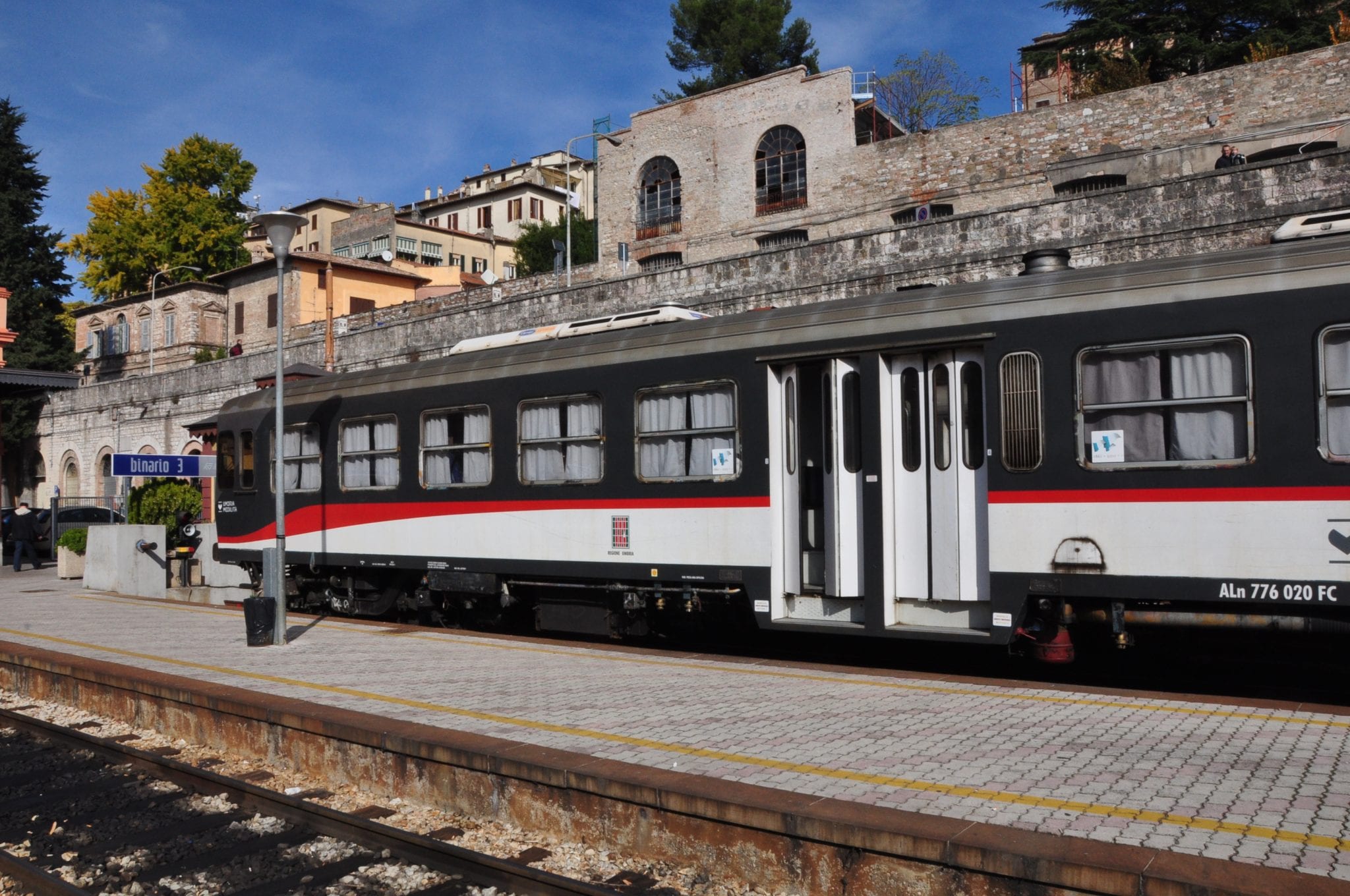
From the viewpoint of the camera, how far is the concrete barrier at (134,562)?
20.3 meters

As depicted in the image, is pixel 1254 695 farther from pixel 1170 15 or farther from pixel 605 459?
pixel 1170 15

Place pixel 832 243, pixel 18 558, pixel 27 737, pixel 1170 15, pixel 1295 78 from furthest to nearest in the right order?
pixel 1170 15, pixel 1295 78, pixel 18 558, pixel 832 243, pixel 27 737

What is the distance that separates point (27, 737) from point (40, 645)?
332 cm

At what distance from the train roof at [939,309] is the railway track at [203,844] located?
222 inches

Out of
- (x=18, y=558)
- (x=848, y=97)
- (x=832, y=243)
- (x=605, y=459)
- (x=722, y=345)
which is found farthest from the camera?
(x=848, y=97)

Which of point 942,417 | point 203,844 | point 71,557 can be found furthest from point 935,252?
point 71,557

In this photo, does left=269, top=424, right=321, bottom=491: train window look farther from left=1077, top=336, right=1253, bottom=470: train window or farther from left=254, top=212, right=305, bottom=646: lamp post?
left=1077, top=336, right=1253, bottom=470: train window

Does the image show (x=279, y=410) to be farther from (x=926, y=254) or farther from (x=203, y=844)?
(x=926, y=254)

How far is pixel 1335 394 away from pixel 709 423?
17.5 feet

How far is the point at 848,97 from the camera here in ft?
121

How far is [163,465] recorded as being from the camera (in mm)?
19984

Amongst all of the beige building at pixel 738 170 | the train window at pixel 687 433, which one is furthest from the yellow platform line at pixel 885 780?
the beige building at pixel 738 170

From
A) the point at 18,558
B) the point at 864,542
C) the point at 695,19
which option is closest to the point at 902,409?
the point at 864,542

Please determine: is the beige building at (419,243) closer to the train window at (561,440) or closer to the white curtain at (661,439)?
the train window at (561,440)
